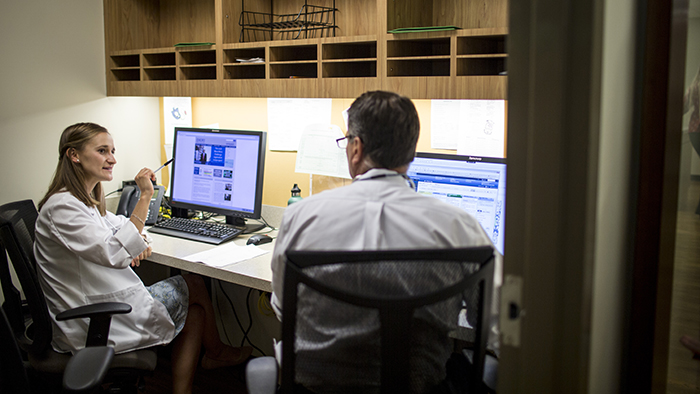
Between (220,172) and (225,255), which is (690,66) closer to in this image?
(225,255)

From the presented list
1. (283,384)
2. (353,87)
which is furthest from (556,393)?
(353,87)

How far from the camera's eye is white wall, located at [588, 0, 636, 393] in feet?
2.29

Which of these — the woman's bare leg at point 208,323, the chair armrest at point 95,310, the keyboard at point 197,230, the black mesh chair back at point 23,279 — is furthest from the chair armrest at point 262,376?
the woman's bare leg at point 208,323

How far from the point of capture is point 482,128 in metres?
2.08

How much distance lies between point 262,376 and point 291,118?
1.51 metres

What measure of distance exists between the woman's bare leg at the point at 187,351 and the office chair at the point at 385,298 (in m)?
1.24

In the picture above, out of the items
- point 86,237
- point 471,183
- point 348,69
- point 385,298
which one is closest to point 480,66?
point 471,183

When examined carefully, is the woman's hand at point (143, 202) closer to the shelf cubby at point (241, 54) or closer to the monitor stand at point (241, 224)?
the monitor stand at point (241, 224)

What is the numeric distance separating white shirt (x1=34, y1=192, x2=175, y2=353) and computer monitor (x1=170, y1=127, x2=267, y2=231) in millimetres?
580

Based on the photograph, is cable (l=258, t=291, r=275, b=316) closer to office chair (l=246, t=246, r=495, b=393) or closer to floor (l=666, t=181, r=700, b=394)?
office chair (l=246, t=246, r=495, b=393)

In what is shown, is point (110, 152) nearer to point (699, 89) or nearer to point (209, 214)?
point (209, 214)

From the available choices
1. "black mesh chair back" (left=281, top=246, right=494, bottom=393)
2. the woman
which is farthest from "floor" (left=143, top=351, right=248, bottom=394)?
"black mesh chair back" (left=281, top=246, right=494, bottom=393)

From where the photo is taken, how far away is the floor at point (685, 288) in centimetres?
87

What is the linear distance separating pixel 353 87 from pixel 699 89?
130cm
